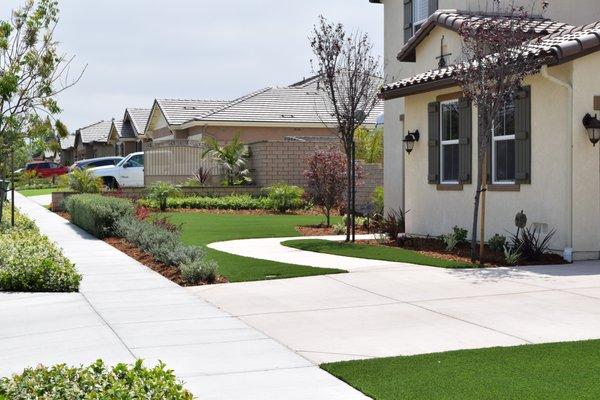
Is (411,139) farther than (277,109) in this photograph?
No

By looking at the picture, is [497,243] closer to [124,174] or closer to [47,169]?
[124,174]

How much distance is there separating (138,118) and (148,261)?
38.6 m

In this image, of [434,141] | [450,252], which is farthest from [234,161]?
[450,252]

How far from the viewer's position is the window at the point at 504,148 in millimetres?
14719

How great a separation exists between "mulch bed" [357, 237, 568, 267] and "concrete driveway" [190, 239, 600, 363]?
598 mm

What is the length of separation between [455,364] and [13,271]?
22.9ft

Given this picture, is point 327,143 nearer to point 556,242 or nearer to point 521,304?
point 556,242

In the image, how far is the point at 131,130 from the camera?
53.2 metres

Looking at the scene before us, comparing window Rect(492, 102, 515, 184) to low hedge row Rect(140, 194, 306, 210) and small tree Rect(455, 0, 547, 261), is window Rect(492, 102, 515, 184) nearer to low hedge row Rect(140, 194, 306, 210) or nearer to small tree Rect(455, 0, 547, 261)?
small tree Rect(455, 0, 547, 261)

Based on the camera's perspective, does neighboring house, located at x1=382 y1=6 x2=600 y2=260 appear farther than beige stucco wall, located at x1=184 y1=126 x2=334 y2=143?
No

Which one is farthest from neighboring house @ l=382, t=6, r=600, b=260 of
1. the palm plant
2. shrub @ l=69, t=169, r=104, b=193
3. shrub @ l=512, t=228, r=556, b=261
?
shrub @ l=69, t=169, r=104, b=193

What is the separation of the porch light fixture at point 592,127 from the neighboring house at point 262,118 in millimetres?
21358

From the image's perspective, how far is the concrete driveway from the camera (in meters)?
7.75

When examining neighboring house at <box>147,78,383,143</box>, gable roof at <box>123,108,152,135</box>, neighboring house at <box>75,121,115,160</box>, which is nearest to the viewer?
neighboring house at <box>147,78,383,143</box>
